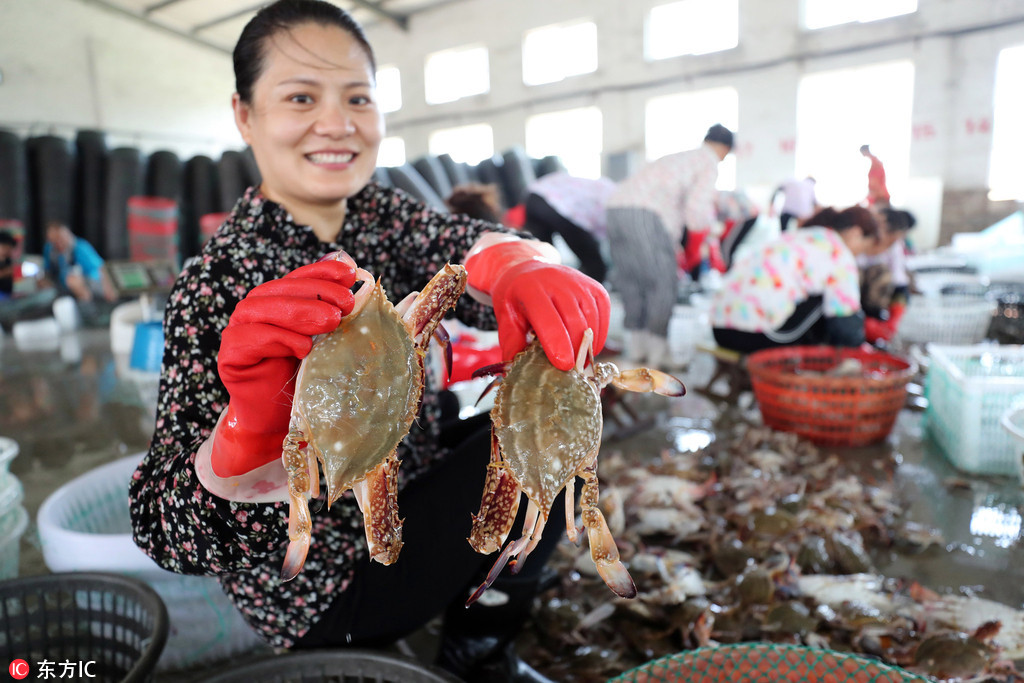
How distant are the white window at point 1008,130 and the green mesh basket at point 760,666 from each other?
10.5 m

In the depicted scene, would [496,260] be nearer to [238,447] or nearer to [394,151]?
[238,447]

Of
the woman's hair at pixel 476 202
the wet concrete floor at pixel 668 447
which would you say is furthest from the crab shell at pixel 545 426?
the woman's hair at pixel 476 202

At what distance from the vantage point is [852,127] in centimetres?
984

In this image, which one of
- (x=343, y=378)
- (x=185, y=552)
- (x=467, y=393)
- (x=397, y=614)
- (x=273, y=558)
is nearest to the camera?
(x=343, y=378)

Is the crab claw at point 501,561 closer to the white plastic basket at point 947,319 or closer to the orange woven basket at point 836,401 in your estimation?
the orange woven basket at point 836,401

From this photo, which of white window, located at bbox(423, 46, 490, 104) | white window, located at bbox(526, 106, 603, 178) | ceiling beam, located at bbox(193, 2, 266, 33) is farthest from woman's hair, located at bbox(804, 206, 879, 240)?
ceiling beam, located at bbox(193, 2, 266, 33)

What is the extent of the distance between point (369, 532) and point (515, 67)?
13606 millimetres

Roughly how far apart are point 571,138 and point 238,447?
12.8 meters

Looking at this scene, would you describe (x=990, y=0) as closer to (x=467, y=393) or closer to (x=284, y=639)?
(x=467, y=393)

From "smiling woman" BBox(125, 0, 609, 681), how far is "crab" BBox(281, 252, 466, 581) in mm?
23

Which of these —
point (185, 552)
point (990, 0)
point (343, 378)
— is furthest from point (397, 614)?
point (990, 0)

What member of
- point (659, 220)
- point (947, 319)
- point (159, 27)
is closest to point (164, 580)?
point (659, 220)

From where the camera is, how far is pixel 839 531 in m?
2.01

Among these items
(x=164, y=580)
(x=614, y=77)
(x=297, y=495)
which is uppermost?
(x=614, y=77)
